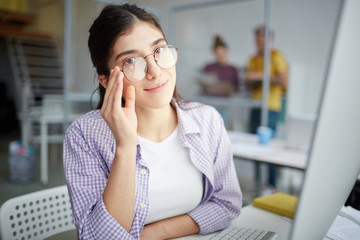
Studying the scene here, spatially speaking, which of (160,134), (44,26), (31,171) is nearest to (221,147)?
(160,134)

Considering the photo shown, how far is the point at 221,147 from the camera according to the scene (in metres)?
0.95

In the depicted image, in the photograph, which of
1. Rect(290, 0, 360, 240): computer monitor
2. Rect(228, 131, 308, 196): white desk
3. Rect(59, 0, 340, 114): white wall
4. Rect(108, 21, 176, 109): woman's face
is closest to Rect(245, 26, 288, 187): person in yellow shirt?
Rect(59, 0, 340, 114): white wall

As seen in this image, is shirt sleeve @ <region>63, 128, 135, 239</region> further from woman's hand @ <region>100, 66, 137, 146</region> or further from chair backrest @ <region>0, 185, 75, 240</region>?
chair backrest @ <region>0, 185, 75, 240</region>

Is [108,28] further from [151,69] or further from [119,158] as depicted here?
[119,158]

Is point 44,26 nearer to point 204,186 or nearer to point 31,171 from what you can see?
point 31,171

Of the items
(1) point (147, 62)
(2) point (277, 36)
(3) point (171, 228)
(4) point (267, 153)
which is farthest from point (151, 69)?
(2) point (277, 36)

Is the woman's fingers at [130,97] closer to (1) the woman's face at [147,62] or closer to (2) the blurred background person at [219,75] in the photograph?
(1) the woman's face at [147,62]

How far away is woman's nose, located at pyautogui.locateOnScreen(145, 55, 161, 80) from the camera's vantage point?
2.49ft

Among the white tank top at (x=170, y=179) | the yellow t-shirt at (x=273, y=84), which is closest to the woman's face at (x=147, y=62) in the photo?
the white tank top at (x=170, y=179)

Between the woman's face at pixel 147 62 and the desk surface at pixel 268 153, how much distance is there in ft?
3.42

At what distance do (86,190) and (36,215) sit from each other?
313mm

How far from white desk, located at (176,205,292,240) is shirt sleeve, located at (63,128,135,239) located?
222mm

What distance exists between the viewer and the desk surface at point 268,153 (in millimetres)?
1651

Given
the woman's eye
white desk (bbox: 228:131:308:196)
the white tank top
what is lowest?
white desk (bbox: 228:131:308:196)
